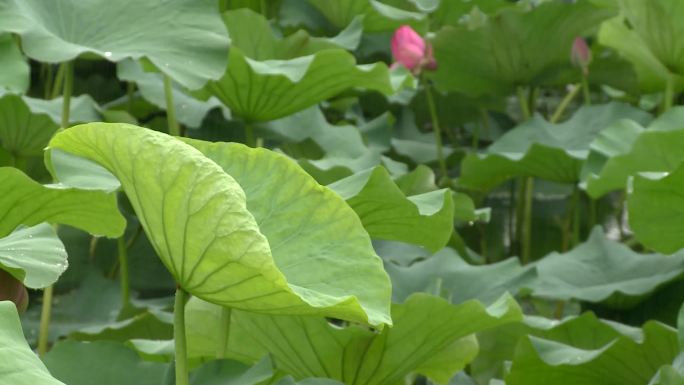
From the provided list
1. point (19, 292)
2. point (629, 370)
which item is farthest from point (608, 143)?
point (19, 292)

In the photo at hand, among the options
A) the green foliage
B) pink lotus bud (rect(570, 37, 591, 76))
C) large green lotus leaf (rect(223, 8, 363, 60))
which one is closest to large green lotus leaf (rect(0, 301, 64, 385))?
the green foliage

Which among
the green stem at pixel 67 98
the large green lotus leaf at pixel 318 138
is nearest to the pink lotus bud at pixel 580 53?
the large green lotus leaf at pixel 318 138

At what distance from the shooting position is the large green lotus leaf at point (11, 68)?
5.88 ft

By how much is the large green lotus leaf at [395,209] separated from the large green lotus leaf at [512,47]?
3.98 feet

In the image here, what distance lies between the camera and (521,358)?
1517mm

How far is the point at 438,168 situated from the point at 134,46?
1.21m

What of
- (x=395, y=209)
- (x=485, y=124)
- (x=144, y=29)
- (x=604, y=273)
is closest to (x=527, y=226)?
(x=485, y=124)

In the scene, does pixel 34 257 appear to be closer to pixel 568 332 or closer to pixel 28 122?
pixel 568 332

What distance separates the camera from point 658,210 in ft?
5.65

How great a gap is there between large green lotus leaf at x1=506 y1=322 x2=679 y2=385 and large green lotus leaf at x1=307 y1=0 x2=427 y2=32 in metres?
1.14

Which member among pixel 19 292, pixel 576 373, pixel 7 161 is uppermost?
pixel 19 292

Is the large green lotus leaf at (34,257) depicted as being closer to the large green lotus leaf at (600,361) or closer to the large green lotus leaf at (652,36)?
the large green lotus leaf at (600,361)

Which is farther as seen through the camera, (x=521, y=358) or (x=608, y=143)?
(x=608, y=143)

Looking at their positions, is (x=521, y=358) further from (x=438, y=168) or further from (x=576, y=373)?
(x=438, y=168)
